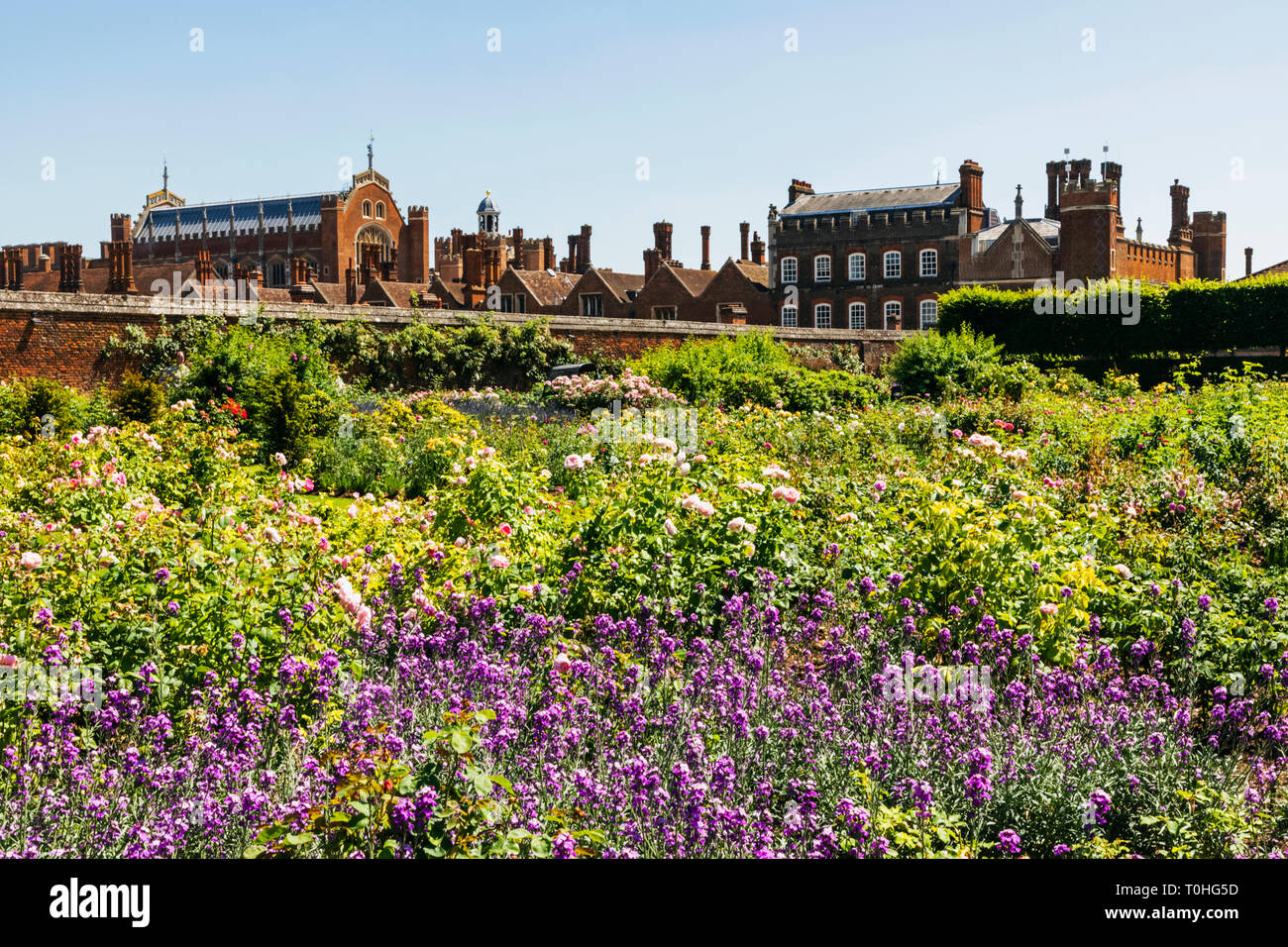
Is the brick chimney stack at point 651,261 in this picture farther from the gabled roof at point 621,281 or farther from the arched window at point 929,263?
the arched window at point 929,263

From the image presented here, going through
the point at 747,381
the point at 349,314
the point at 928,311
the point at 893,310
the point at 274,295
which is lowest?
the point at 747,381

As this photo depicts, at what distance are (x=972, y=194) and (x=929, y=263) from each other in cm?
328

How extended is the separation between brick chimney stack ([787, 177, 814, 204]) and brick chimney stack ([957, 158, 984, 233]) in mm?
7536

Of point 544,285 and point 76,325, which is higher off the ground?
point 544,285

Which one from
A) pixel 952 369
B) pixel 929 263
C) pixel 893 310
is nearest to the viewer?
pixel 952 369

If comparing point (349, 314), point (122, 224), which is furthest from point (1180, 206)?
point (122, 224)

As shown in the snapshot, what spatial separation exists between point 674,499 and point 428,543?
57.2 inches

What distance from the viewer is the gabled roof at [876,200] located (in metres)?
49.4

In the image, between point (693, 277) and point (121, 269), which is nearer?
point (121, 269)

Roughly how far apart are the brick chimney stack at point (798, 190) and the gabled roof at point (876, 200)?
36 cm

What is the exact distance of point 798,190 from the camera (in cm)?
5319

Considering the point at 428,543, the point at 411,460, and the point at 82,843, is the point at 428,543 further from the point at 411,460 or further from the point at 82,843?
the point at 411,460

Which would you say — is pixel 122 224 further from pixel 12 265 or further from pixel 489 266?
pixel 489 266
